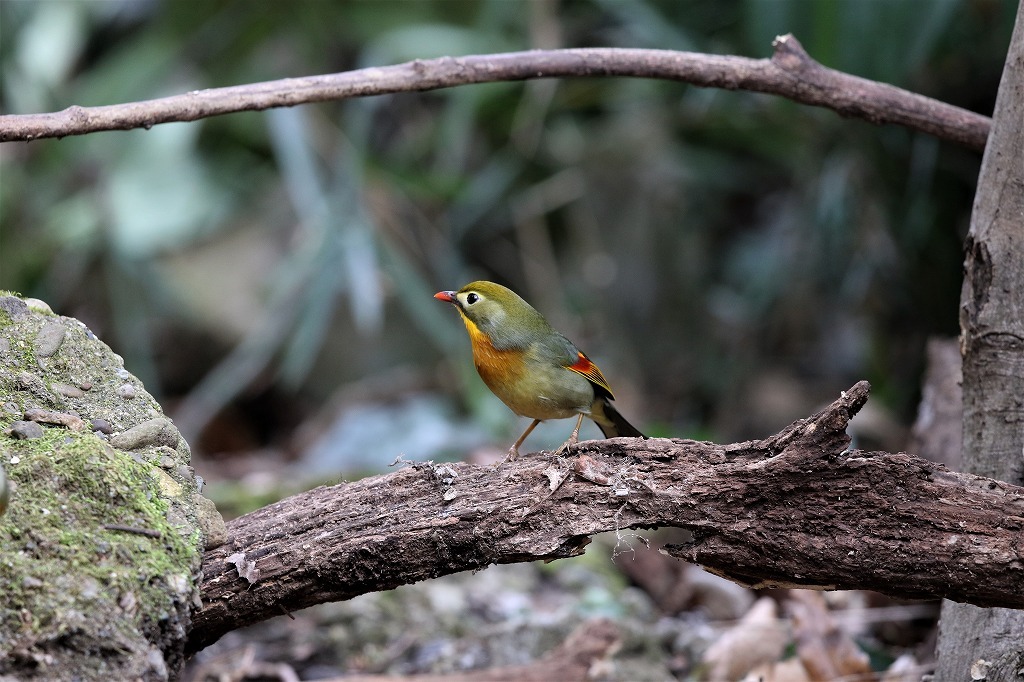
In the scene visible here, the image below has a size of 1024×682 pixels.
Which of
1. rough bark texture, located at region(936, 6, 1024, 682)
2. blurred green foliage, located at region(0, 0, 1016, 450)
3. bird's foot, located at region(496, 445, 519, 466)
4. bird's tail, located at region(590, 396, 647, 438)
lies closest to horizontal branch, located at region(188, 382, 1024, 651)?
bird's foot, located at region(496, 445, 519, 466)

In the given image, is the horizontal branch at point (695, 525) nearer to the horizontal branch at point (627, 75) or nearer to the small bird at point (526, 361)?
the small bird at point (526, 361)

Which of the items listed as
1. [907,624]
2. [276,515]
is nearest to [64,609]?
[276,515]

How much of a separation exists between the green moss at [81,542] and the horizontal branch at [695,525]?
182 millimetres

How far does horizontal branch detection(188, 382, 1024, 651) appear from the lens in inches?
90.6

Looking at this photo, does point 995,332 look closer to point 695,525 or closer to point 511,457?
point 695,525

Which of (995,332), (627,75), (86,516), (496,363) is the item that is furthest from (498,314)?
(86,516)

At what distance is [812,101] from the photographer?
3424mm

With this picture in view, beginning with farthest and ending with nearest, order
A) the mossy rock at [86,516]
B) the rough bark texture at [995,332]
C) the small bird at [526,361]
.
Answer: the small bird at [526,361], the rough bark texture at [995,332], the mossy rock at [86,516]

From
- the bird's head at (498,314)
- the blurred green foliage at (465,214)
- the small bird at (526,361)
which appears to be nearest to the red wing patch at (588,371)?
the small bird at (526,361)

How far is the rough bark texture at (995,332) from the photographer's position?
280cm

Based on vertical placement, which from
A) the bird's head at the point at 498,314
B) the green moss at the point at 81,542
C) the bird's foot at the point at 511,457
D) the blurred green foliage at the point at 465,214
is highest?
the blurred green foliage at the point at 465,214

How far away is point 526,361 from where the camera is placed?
11.2 feet

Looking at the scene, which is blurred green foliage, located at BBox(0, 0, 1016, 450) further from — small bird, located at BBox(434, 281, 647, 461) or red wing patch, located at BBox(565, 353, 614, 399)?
red wing patch, located at BBox(565, 353, 614, 399)

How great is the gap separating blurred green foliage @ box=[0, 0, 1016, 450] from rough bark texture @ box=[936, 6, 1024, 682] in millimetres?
3230
